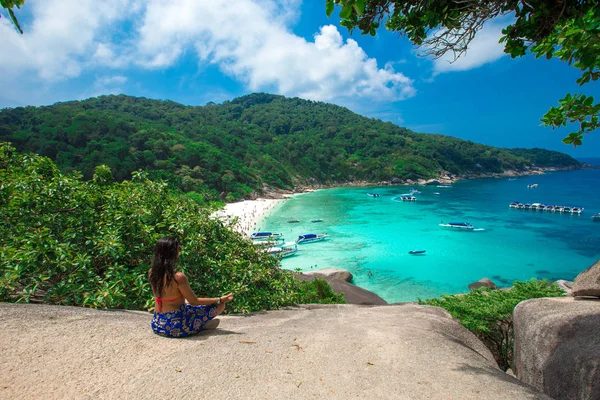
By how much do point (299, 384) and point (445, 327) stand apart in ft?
12.4

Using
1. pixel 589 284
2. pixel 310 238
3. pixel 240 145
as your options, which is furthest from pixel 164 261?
pixel 240 145

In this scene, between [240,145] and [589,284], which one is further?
[240,145]

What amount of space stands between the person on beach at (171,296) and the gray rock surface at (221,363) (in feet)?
0.48

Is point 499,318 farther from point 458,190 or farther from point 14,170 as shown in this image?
point 458,190

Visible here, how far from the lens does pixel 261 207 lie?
49188 millimetres

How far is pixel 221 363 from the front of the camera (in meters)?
3.12

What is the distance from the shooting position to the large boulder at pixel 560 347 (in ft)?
12.1

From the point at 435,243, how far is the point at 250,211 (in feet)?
82.5

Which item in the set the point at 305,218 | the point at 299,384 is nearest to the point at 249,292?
the point at 299,384

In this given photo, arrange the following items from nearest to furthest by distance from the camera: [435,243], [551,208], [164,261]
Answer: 1. [164,261]
2. [435,243]
3. [551,208]

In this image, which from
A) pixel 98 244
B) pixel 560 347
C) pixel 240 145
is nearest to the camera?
pixel 560 347

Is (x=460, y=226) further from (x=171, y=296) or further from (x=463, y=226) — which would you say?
(x=171, y=296)

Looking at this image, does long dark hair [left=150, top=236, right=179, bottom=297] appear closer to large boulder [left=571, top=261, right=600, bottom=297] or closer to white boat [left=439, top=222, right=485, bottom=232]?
large boulder [left=571, top=261, right=600, bottom=297]

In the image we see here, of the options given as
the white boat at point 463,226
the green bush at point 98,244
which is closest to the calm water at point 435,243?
the white boat at point 463,226
